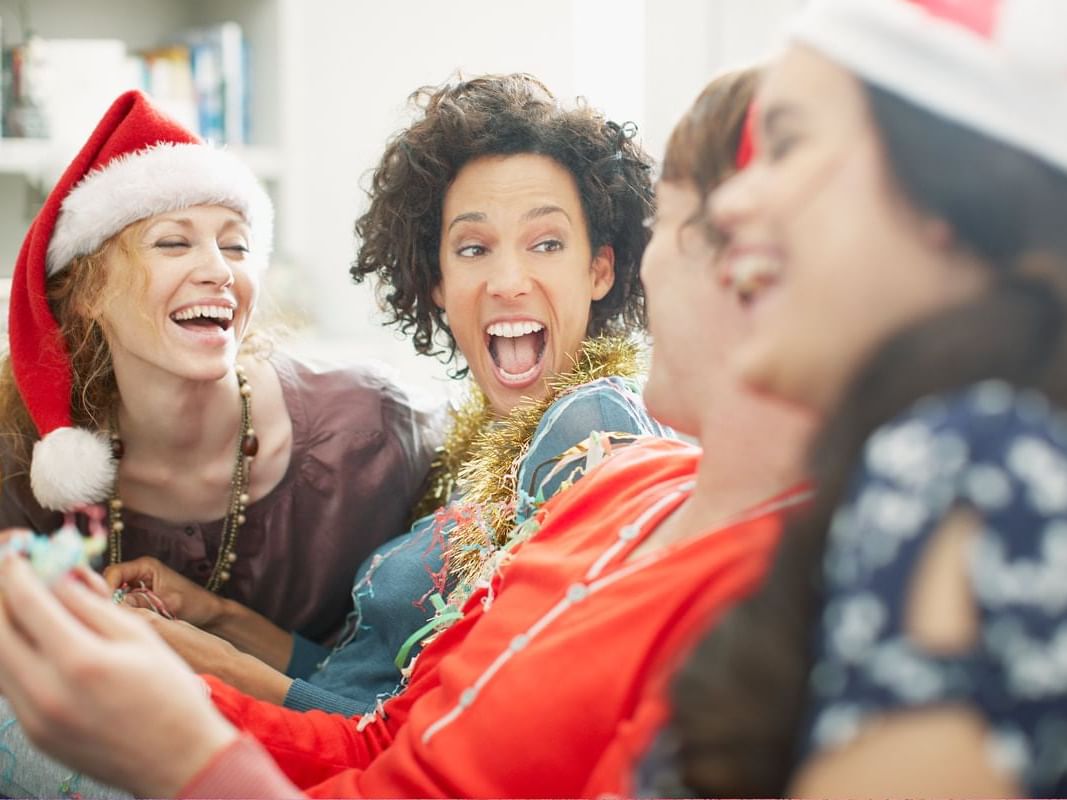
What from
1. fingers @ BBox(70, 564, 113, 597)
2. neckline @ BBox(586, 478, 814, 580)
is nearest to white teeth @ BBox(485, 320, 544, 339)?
neckline @ BBox(586, 478, 814, 580)

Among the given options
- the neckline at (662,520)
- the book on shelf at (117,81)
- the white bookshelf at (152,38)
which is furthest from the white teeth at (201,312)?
the white bookshelf at (152,38)

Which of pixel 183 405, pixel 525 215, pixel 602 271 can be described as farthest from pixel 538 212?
pixel 183 405

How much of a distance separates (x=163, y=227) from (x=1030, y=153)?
1.27 m

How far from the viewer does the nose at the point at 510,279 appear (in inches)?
57.3

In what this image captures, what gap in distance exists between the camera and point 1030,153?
19.4 inches

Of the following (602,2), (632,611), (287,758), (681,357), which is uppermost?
(602,2)

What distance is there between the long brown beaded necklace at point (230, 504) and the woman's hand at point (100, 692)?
3.26 ft

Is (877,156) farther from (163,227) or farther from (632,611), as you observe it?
(163,227)

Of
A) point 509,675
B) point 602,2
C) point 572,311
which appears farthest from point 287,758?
point 602,2

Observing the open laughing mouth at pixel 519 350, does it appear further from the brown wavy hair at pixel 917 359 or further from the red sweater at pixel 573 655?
the brown wavy hair at pixel 917 359

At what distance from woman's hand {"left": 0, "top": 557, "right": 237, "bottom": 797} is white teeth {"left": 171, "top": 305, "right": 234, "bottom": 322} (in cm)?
94

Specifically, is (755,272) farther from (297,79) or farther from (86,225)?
(297,79)

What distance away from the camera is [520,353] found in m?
1.50

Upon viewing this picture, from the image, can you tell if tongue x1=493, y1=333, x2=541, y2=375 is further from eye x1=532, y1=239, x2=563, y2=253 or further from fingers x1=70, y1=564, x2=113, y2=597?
fingers x1=70, y1=564, x2=113, y2=597
